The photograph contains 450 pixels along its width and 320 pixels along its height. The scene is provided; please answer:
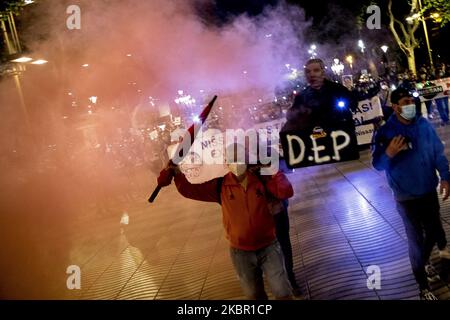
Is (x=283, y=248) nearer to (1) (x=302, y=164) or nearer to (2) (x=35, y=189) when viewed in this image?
(1) (x=302, y=164)

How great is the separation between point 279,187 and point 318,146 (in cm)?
45

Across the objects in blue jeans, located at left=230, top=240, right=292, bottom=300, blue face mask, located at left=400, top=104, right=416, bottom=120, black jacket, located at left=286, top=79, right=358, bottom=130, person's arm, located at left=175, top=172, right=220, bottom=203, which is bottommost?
blue jeans, located at left=230, top=240, right=292, bottom=300

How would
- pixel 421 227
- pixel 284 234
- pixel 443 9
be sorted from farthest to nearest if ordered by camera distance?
pixel 443 9, pixel 284 234, pixel 421 227

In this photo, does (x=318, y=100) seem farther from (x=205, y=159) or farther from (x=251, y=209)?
(x=205, y=159)

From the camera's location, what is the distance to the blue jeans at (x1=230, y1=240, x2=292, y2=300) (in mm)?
3645

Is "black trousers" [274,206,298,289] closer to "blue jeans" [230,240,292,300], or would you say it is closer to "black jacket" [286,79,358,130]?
"blue jeans" [230,240,292,300]

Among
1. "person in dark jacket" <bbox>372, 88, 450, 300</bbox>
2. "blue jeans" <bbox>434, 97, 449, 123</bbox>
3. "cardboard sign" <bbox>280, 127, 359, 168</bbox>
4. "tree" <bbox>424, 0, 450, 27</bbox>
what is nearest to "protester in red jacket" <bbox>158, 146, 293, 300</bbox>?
"cardboard sign" <bbox>280, 127, 359, 168</bbox>

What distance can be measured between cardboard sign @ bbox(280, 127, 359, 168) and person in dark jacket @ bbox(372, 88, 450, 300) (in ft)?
1.53

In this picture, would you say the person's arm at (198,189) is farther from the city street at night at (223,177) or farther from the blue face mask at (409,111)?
the blue face mask at (409,111)

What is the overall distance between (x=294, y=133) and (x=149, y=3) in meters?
4.24

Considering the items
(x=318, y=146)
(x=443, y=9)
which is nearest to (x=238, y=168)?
(x=318, y=146)

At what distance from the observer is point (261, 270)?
379cm

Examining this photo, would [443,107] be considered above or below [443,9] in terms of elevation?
below
